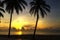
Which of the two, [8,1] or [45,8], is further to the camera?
[45,8]


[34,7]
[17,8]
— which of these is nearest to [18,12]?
[17,8]

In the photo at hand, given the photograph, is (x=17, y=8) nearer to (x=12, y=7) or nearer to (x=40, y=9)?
(x=12, y=7)

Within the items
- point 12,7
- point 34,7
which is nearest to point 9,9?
point 12,7

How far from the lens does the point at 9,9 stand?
73688 millimetres

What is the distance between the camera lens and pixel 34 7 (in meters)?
78.2

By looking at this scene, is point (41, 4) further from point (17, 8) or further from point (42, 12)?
point (17, 8)

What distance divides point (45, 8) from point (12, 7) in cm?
1042

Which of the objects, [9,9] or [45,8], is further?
[45,8]

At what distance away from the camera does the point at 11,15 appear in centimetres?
7506

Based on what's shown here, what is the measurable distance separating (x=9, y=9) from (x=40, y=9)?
9.57 m

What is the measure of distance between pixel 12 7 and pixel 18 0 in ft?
8.72

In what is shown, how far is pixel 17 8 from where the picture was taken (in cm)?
7412

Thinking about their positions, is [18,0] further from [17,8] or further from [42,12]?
[42,12]

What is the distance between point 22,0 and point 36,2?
4701 millimetres
